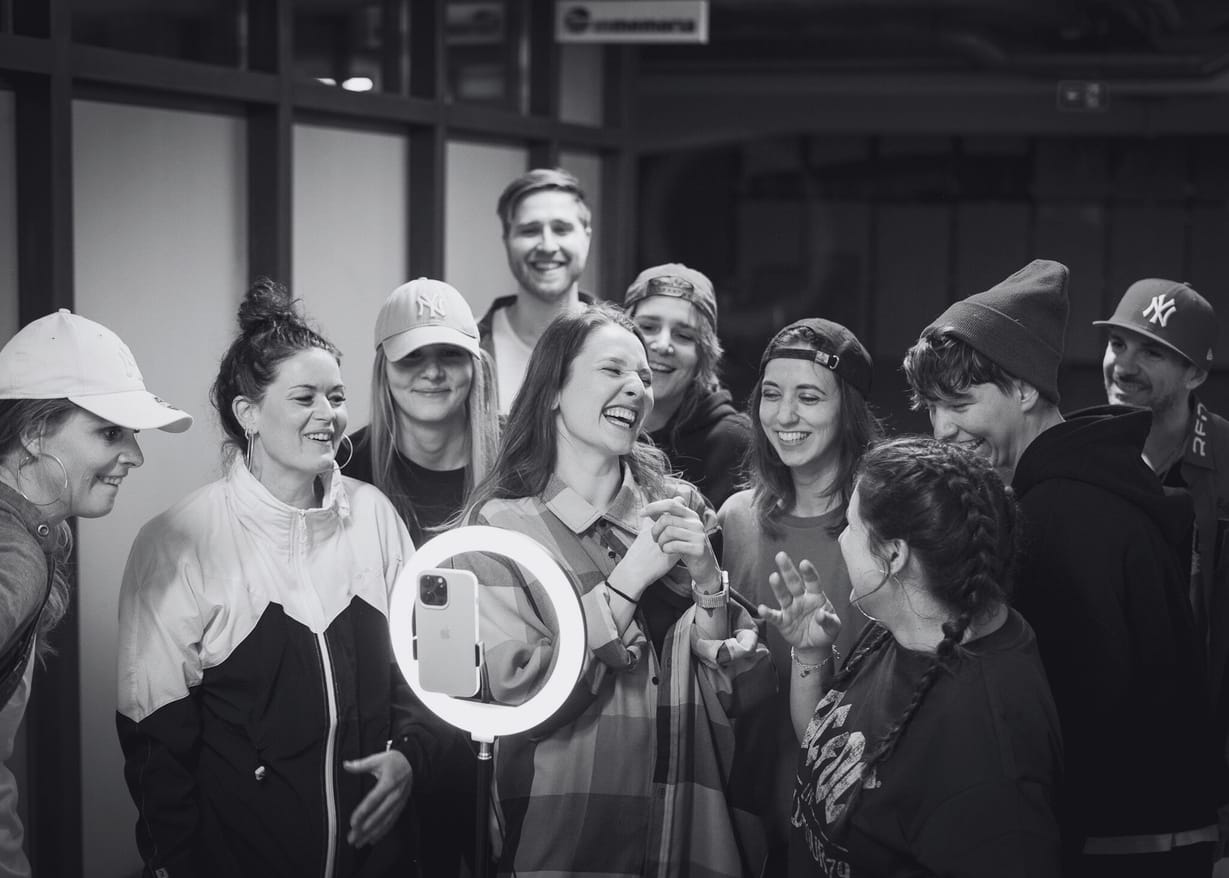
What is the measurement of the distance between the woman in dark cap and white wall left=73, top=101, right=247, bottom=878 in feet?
3.94

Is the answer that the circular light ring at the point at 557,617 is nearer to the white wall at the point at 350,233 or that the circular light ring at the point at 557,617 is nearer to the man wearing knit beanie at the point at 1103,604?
the man wearing knit beanie at the point at 1103,604

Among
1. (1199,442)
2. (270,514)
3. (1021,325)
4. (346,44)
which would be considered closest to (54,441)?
(270,514)

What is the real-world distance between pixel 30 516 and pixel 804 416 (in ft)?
4.98

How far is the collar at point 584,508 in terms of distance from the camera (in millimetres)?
2521

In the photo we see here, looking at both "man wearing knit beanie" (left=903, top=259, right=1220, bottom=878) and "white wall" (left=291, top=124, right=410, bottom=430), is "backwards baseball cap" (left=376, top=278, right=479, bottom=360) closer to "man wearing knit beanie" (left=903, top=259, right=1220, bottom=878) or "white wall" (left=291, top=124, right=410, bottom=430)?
"man wearing knit beanie" (left=903, top=259, right=1220, bottom=878)

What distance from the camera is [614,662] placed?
236 cm

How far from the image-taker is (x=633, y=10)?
5.63 meters

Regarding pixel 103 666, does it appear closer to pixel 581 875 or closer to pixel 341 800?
pixel 341 800

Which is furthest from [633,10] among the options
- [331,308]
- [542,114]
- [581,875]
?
[581,875]

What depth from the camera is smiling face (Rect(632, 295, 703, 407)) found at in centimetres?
359

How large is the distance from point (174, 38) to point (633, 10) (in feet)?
7.64

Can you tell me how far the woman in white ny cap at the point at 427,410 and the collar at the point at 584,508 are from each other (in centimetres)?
49

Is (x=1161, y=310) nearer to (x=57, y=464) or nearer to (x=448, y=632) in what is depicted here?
(x=448, y=632)

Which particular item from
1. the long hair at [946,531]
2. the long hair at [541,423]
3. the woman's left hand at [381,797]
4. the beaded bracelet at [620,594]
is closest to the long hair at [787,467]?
the long hair at [541,423]
